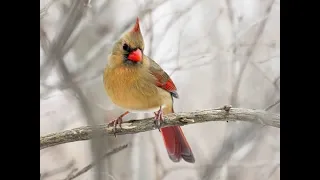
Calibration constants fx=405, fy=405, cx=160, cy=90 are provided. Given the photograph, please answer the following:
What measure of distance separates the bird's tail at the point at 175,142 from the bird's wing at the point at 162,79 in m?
0.06

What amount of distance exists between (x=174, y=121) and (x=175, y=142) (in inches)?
2.8

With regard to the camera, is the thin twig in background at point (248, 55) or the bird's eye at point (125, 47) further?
the thin twig in background at point (248, 55)

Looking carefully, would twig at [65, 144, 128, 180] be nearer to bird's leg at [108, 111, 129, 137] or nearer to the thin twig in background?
bird's leg at [108, 111, 129, 137]

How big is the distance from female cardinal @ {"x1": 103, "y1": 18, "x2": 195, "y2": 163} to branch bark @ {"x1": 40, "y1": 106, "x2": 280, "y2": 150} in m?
0.03

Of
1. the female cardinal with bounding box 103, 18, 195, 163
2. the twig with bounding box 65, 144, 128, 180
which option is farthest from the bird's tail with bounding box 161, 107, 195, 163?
the twig with bounding box 65, 144, 128, 180

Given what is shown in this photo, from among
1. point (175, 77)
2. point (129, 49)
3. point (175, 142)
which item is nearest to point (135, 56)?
point (129, 49)

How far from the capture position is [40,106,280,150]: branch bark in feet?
Result: 4.27

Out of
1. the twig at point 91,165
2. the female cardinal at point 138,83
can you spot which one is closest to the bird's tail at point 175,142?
the female cardinal at point 138,83

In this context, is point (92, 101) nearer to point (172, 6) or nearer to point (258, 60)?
point (172, 6)

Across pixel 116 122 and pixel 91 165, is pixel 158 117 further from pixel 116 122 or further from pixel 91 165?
pixel 91 165

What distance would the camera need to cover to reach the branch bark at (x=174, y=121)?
1301 millimetres

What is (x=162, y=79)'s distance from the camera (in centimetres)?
137

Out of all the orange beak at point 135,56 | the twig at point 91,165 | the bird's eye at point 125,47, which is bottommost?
the twig at point 91,165

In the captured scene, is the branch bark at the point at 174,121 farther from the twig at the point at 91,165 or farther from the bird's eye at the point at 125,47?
the bird's eye at the point at 125,47
